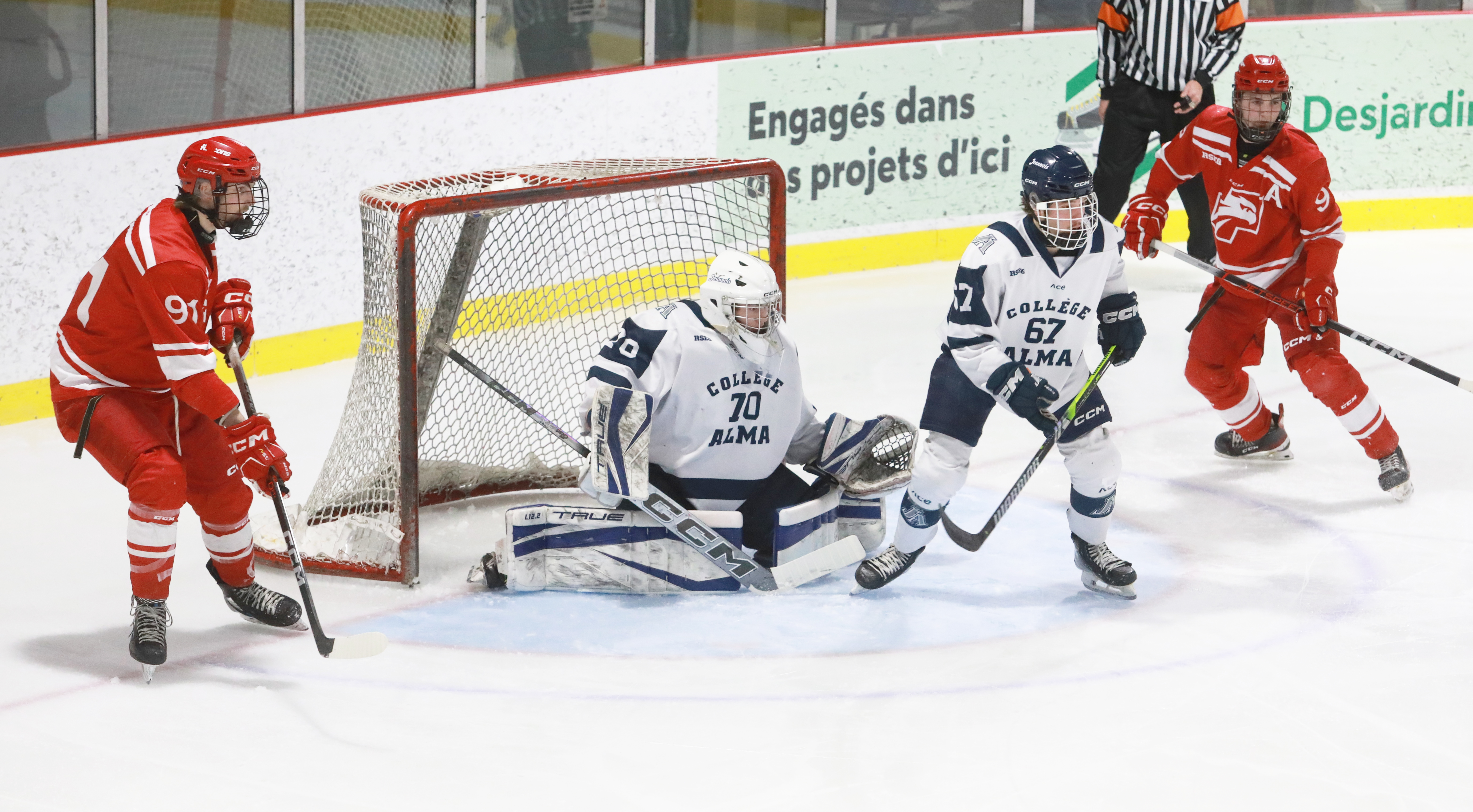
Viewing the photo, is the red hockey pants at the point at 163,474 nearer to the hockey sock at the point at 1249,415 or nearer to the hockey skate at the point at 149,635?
the hockey skate at the point at 149,635

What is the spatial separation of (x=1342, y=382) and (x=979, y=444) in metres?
1.00

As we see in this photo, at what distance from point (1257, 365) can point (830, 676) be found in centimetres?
196

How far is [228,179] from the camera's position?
3.10 metres

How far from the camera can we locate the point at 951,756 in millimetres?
2857

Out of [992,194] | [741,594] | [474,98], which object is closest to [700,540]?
[741,594]

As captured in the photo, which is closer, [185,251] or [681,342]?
[185,251]

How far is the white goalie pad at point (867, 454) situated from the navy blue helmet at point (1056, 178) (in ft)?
2.19

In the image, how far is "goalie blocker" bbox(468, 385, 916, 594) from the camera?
3472 mm

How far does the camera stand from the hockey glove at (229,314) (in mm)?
3191

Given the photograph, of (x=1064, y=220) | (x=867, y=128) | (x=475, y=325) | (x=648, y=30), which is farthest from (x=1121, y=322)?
(x=867, y=128)

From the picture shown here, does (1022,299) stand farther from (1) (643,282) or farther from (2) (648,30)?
(2) (648,30)

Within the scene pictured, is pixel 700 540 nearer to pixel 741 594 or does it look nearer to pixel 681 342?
pixel 741 594

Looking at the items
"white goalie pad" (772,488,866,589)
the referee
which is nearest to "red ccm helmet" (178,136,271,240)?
"white goalie pad" (772,488,866,589)

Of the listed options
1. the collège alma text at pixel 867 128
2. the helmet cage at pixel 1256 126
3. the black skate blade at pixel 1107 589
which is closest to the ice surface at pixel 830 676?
the black skate blade at pixel 1107 589
